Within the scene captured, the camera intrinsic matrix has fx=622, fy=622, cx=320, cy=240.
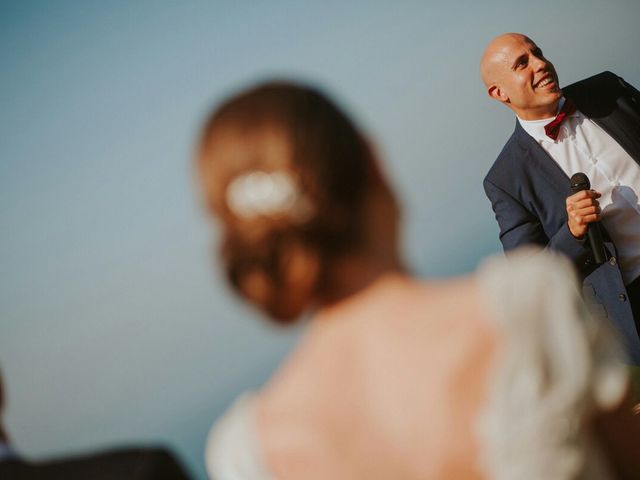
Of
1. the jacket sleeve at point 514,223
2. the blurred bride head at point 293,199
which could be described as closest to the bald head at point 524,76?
the jacket sleeve at point 514,223

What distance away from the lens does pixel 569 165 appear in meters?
2.41

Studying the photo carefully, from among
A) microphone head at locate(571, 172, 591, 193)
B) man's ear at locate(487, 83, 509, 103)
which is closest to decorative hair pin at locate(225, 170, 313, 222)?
microphone head at locate(571, 172, 591, 193)

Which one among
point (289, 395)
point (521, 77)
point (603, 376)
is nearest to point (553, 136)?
point (521, 77)

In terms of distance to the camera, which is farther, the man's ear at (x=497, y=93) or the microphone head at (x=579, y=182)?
the man's ear at (x=497, y=93)

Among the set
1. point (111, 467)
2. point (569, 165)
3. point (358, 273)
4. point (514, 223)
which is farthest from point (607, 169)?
point (111, 467)

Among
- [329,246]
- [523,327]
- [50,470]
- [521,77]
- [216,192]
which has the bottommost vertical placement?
[50,470]

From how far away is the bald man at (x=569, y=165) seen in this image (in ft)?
7.55

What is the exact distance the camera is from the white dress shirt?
2.31m

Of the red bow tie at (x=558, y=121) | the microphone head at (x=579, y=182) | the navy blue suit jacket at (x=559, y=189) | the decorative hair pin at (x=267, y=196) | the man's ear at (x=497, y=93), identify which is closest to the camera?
the decorative hair pin at (x=267, y=196)

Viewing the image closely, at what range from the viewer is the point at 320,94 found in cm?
80

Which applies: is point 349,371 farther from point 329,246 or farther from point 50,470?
point 50,470

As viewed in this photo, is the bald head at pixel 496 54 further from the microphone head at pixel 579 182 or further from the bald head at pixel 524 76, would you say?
the microphone head at pixel 579 182

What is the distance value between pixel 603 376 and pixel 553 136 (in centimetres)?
182

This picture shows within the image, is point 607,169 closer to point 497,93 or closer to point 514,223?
point 514,223
